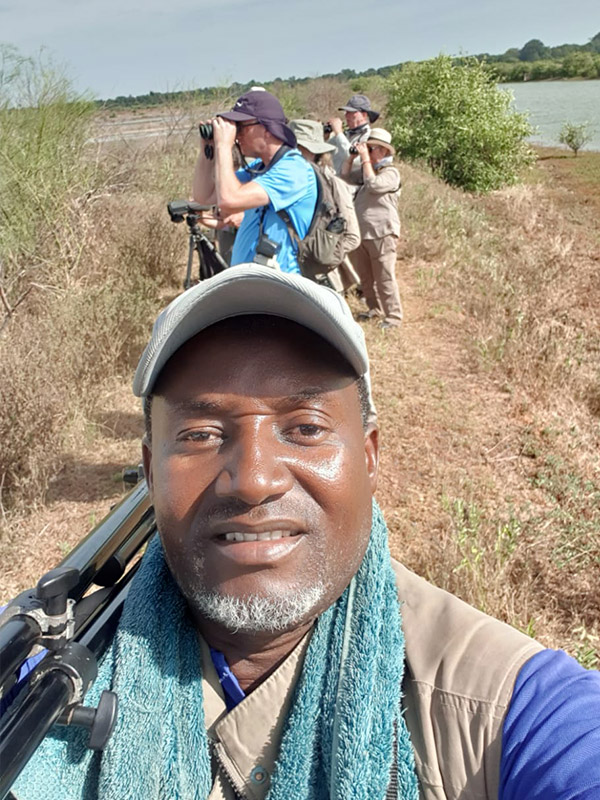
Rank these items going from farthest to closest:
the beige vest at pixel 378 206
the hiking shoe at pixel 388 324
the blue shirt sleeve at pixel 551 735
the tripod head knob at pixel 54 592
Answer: the hiking shoe at pixel 388 324 < the beige vest at pixel 378 206 < the tripod head knob at pixel 54 592 < the blue shirt sleeve at pixel 551 735

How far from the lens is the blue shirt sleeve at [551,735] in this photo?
Result: 88cm

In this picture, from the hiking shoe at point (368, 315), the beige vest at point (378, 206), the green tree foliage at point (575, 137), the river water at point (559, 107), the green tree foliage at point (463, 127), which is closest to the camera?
the beige vest at point (378, 206)

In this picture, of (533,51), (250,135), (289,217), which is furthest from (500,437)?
(533,51)

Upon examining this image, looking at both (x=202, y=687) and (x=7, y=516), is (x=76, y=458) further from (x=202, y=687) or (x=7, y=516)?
(x=202, y=687)

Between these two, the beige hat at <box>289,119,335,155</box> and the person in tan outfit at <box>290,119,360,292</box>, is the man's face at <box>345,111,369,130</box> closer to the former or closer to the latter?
the person in tan outfit at <box>290,119,360,292</box>

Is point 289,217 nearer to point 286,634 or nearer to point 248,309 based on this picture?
point 248,309

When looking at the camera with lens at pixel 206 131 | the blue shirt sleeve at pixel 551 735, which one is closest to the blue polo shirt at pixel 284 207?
the camera with lens at pixel 206 131

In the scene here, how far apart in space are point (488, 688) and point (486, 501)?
284 cm

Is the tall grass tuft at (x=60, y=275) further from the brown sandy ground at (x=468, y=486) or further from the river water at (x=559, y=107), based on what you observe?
the river water at (x=559, y=107)

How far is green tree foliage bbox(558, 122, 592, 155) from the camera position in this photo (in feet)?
97.9

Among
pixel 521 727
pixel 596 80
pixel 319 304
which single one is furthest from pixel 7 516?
pixel 596 80

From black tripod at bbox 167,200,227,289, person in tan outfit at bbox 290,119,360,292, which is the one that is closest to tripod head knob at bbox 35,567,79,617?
person in tan outfit at bbox 290,119,360,292

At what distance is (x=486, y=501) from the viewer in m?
3.69

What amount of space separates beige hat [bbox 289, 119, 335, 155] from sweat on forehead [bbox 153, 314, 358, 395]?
3594 mm
